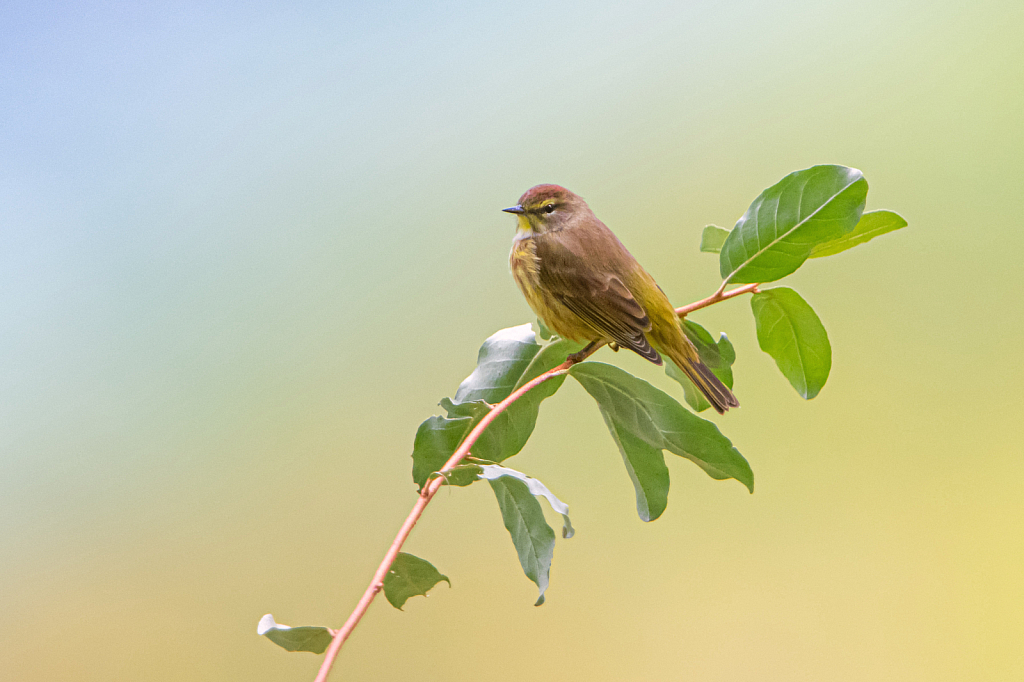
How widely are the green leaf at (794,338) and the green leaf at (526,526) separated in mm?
254

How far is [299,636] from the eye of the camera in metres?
0.54

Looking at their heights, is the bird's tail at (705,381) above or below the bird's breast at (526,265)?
below

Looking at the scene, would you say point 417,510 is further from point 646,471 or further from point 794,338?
point 794,338

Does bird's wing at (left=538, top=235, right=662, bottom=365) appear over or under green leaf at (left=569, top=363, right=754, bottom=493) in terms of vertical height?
over

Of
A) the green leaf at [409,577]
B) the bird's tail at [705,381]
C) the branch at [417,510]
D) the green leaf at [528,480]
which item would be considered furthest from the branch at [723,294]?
the green leaf at [409,577]

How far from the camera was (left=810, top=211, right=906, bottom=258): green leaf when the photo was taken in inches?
26.2

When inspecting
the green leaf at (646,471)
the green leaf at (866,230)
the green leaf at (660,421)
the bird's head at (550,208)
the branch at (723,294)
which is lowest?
the green leaf at (646,471)

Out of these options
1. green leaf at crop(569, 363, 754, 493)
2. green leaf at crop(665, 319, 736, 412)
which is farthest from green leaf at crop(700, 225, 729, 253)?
green leaf at crop(569, 363, 754, 493)

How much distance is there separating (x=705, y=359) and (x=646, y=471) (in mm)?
150

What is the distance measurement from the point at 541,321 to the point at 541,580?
358mm

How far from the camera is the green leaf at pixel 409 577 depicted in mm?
593

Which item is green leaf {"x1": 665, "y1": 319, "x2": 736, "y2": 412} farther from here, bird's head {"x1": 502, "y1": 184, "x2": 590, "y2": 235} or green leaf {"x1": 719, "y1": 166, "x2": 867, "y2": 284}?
bird's head {"x1": 502, "y1": 184, "x2": 590, "y2": 235}

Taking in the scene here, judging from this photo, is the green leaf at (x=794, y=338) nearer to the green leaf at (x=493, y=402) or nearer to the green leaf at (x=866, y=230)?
the green leaf at (x=866, y=230)

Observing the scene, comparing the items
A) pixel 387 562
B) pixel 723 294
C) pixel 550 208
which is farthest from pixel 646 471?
pixel 550 208
